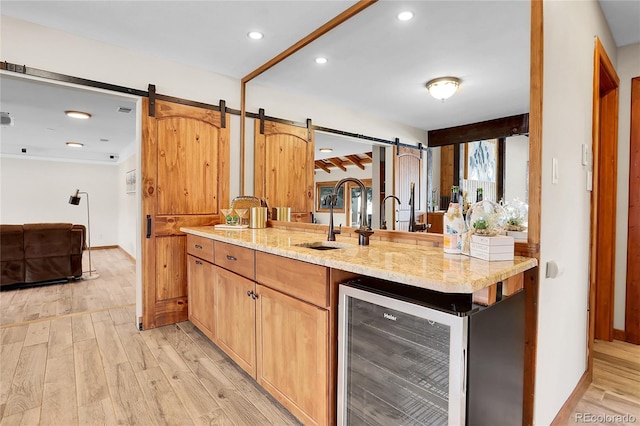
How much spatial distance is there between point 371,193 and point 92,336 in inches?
103

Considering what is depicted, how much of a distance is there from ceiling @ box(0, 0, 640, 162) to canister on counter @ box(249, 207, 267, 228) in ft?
2.84

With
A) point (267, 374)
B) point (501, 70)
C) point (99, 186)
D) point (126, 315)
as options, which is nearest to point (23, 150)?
point (99, 186)

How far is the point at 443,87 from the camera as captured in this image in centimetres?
183

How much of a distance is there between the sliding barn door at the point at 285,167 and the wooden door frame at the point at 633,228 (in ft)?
8.43

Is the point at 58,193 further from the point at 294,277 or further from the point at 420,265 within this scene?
the point at 420,265

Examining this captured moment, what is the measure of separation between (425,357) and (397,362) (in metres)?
0.12

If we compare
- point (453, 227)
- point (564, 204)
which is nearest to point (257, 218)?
point (453, 227)

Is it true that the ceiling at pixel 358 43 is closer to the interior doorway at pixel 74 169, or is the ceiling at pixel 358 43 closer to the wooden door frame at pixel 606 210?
the interior doorway at pixel 74 169

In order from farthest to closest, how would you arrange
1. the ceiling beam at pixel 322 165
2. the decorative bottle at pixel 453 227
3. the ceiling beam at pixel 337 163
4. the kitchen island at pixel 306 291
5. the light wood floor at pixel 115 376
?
the ceiling beam at pixel 322 165 < the ceiling beam at pixel 337 163 < the light wood floor at pixel 115 376 < the decorative bottle at pixel 453 227 < the kitchen island at pixel 306 291

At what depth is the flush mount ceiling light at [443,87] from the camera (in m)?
1.79

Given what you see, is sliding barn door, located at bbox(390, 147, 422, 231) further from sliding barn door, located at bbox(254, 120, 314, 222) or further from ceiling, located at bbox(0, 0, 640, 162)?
sliding barn door, located at bbox(254, 120, 314, 222)

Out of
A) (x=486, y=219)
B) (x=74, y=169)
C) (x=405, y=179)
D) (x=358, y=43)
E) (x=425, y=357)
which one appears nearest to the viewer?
(x=425, y=357)

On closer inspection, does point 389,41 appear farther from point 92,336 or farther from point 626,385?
point 92,336

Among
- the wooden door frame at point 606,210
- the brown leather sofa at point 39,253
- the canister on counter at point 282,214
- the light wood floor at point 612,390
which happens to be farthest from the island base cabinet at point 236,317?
the brown leather sofa at point 39,253
